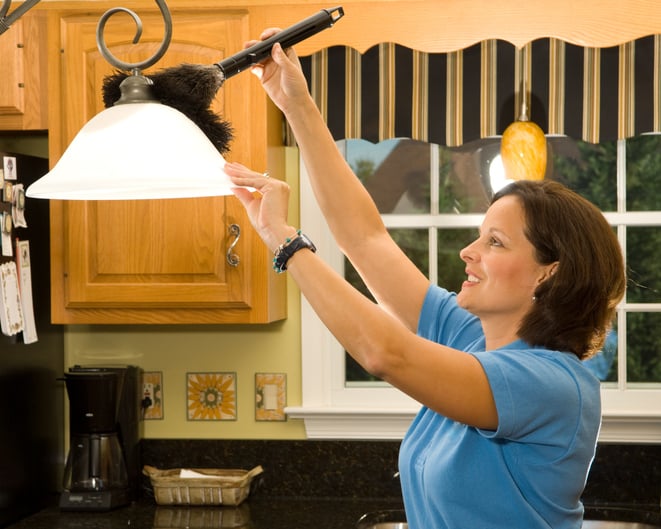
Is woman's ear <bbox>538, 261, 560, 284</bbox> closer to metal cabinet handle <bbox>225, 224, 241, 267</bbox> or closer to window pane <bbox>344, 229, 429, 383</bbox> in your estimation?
metal cabinet handle <bbox>225, 224, 241, 267</bbox>

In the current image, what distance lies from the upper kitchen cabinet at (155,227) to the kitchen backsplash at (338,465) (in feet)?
1.78

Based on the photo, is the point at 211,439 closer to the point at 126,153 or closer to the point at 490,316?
the point at 490,316

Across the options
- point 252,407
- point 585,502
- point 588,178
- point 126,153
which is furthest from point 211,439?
point 126,153

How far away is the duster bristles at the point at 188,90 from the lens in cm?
113

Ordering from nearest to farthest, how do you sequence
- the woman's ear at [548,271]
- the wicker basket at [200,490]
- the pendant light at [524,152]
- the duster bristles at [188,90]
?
the duster bristles at [188,90] → the woman's ear at [548,271] → the pendant light at [524,152] → the wicker basket at [200,490]

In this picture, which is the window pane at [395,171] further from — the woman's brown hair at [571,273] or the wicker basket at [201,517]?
A: the woman's brown hair at [571,273]

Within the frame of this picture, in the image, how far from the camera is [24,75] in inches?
106

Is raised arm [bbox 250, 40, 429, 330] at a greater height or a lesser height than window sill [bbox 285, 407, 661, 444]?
greater

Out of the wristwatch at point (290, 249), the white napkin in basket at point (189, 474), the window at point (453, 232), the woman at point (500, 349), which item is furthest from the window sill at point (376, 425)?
the wristwatch at point (290, 249)

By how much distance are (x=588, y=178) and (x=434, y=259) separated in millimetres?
556

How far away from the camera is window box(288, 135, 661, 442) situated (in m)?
2.95

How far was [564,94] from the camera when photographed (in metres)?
2.69

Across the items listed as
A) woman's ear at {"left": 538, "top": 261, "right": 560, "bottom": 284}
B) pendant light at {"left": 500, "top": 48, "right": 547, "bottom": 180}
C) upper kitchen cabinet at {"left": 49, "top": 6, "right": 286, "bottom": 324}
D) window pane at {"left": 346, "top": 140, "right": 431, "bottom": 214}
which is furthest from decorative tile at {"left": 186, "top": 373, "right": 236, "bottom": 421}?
woman's ear at {"left": 538, "top": 261, "right": 560, "bottom": 284}

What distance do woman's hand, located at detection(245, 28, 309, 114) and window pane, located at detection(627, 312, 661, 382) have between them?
181cm
